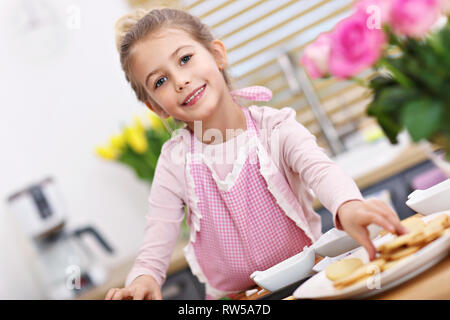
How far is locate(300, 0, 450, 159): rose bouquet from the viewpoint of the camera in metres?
0.38

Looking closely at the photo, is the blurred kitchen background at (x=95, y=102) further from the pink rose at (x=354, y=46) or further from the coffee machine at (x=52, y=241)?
the pink rose at (x=354, y=46)

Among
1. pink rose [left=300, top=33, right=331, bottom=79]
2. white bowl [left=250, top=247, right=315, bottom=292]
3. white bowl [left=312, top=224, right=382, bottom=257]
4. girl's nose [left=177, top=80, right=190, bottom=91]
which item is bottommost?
white bowl [left=250, top=247, right=315, bottom=292]

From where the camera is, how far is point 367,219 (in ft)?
1.69

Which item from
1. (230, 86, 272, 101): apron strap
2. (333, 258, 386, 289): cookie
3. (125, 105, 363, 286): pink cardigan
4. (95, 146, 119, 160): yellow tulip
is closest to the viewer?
(333, 258, 386, 289): cookie

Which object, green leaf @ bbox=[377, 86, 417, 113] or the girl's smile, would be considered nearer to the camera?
green leaf @ bbox=[377, 86, 417, 113]

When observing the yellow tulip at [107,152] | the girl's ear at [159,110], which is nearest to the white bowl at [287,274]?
the girl's ear at [159,110]

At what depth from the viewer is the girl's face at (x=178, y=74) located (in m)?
0.77

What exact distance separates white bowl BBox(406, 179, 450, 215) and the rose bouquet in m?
0.21

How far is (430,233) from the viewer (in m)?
0.48

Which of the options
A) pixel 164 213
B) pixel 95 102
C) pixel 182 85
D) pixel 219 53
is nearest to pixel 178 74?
pixel 182 85

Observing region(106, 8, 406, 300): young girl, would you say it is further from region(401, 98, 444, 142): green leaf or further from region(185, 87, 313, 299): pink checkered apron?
region(401, 98, 444, 142): green leaf

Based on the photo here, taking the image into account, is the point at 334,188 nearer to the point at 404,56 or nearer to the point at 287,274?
the point at 287,274

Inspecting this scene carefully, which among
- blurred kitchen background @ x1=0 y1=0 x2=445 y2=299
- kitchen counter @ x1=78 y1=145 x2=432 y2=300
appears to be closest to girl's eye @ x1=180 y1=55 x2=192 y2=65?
kitchen counter @ x1=78 y1=145 x2=432 y2=300

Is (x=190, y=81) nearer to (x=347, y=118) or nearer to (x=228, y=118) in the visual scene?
(x=228, y=118)
